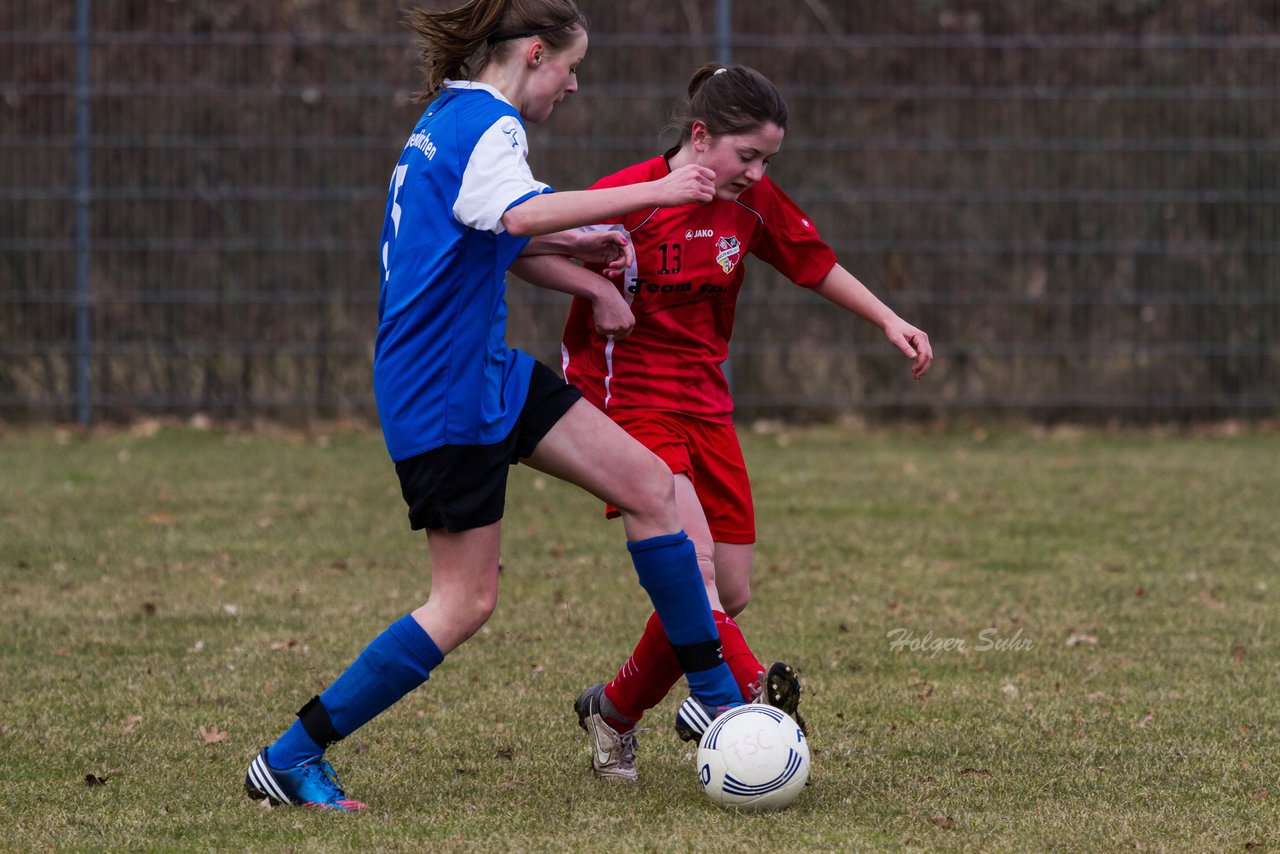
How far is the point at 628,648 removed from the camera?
569cm

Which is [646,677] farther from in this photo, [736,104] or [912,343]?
A: [736,104]

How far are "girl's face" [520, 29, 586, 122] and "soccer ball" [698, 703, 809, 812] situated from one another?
140 centimetres

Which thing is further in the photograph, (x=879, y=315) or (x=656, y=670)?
(x=879, y=315)

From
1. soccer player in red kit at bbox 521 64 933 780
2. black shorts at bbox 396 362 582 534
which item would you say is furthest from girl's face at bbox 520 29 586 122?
black shorts at bbox 396 362 582 534

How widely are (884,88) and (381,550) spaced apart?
5321mm

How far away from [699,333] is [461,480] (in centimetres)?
105

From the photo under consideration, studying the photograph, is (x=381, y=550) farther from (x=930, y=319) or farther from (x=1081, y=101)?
(x=1081, y=101)

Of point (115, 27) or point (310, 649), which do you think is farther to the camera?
point (115, 27)

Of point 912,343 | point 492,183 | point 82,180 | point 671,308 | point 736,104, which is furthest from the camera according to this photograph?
point 82,180

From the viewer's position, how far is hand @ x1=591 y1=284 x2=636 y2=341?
4.06 meters

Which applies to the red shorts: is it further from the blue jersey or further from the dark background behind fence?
the dark background behind fence

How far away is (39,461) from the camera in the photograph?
10.4 m

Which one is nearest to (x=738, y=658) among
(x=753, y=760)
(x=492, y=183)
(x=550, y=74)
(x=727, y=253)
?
(x=753, y=760)

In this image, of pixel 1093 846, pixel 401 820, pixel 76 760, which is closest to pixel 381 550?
pixel 76 760
